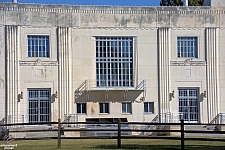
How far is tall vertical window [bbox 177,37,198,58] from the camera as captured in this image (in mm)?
36219

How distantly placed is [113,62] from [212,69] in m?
7.15

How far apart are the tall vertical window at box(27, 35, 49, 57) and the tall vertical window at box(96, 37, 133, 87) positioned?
360 centimetres

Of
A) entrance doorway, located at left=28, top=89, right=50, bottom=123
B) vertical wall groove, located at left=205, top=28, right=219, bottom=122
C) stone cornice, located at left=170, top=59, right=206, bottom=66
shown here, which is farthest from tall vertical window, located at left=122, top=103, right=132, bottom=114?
vertical wall groove, located at left=205, top=28, right=219, bottom=122

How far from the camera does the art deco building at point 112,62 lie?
A: 34.8 metres

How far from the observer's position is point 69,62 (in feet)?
115

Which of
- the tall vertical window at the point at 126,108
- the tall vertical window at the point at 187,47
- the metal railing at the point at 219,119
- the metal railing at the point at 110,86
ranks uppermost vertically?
the tall vertical window at the point at 187,47

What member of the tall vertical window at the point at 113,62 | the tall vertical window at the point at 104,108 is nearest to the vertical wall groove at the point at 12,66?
the tall vertical window at the point at 113,62

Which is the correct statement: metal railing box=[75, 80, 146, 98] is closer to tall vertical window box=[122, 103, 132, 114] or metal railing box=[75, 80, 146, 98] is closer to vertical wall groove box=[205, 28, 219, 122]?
tall vertical window box=[122, 103, 132, 114]

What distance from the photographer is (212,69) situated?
36.1 metres

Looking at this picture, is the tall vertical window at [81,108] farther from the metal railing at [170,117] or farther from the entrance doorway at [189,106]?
the entrance doorway at [189,106]

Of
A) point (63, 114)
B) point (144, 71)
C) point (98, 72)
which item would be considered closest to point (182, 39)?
point (144, 71)

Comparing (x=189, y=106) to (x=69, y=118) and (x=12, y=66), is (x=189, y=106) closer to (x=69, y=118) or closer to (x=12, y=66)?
(x=69, y=118)

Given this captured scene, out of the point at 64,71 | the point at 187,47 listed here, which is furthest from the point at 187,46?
the point at 64,71

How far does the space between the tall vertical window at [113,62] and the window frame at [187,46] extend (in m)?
3.53
